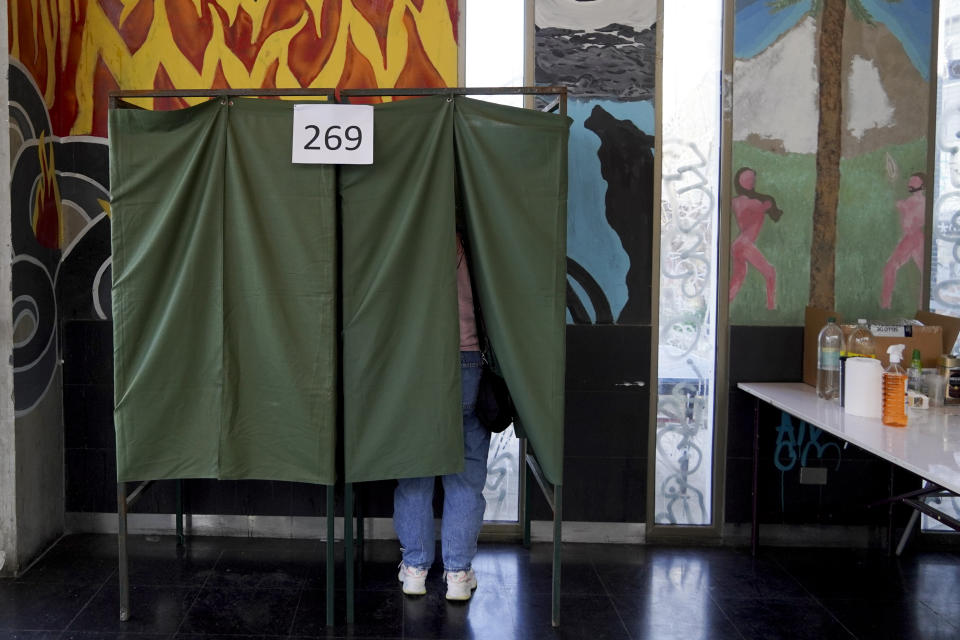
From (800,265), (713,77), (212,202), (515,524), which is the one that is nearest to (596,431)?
(515,524)

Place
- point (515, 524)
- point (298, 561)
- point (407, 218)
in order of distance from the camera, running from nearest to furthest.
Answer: point (407, 218)
point (298, 561)
point (515, 524)

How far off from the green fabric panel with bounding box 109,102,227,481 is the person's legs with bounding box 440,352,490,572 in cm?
86

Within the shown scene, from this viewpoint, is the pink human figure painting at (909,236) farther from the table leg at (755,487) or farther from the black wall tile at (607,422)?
the black wall tile at (607,422)

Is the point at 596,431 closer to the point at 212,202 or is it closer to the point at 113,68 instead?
the point at 212,202

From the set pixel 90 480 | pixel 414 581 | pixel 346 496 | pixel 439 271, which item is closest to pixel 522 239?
pixel 439 271

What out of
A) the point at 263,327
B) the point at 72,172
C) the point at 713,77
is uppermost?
the point at 713,77

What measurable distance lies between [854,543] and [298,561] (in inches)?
97.3

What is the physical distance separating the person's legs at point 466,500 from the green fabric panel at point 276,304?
0.48 meters

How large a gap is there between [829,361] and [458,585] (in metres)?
1.70

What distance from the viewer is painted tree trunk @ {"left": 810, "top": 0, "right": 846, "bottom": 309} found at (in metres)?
3.21

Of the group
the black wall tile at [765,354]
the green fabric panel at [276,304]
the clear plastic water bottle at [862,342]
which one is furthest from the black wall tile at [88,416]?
the clear plastic water bottle at [862,342]

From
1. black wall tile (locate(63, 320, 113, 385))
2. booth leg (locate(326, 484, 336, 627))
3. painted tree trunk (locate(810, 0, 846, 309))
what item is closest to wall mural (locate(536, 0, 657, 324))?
painted tree trunk (locate(810, 0, 846, 309))

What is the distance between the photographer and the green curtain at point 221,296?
99.7 inches

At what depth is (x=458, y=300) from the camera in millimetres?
2611
